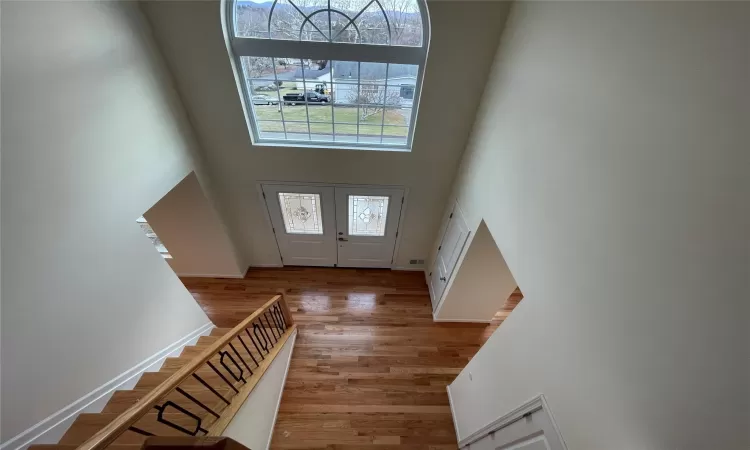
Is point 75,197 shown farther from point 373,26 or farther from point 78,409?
point 373,26

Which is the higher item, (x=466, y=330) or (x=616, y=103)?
(x=466, y=330)

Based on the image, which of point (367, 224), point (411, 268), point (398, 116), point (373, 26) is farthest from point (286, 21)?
point (411, 268)

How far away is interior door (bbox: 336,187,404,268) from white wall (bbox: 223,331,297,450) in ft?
5.60

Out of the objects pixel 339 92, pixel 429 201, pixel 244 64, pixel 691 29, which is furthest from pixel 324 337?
pixel 691 29

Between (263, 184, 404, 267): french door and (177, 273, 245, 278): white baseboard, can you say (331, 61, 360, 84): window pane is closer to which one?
(263, 184, 404, 267): french door

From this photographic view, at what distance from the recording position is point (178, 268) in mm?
4492

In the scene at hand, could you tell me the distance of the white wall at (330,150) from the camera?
2461 millimetres

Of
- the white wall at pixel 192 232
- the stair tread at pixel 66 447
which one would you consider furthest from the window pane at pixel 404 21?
the stair tread at pixel 66 447

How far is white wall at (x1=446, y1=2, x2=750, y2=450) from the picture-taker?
2.93ft

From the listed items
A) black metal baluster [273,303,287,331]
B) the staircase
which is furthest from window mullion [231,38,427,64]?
black metal baluster [273,303,287,331]

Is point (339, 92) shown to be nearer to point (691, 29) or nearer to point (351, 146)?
point (351, 146)

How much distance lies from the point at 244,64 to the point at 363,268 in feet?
10.7

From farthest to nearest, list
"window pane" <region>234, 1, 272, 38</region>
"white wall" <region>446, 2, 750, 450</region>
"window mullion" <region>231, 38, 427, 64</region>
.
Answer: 1. "window mullion" <region>231, 38, 427, 64</region>
2. "window pane" <region>234, 1, 272, 38</region>
3. "white wall" <region>446, 2, 750, 450</region>

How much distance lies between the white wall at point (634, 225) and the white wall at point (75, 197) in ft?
9.25
